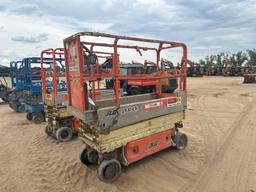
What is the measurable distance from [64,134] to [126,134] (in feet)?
8.54

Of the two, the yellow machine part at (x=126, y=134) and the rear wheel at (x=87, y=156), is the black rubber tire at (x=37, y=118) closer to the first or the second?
the rear wheel at (x=87, y=156)

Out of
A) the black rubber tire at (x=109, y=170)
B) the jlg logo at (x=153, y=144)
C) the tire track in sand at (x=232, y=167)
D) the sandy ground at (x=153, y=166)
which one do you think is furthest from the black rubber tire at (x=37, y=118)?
the tire track in sand at (x=232, y=167)

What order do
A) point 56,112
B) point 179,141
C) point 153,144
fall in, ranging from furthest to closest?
point 56,112, point 179,141, point 153,144

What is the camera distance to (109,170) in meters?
3.48

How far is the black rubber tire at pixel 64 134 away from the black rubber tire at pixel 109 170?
2374mm

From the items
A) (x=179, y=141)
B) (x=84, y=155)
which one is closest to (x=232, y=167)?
(x=179, y=141)

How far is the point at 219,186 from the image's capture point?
3.40 metres

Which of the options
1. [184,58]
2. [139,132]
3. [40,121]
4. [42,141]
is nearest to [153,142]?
[139,132]

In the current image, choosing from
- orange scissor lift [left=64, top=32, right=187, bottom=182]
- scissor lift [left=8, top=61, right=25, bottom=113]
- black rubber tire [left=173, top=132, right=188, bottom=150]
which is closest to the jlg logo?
orange scissor lift [left=64, top=32, right=187, bottom=182]

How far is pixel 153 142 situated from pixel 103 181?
1.13 m

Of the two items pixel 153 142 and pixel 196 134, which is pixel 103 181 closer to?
pixel 153 142

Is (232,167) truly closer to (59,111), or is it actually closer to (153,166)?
(153,166)

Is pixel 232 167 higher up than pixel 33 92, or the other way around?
pixel 33 92

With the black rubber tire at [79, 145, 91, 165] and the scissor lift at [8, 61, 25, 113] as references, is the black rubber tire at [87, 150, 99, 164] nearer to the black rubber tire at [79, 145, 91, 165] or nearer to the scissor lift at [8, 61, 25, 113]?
the black rubber tire at [79, 145, 91, 165]
